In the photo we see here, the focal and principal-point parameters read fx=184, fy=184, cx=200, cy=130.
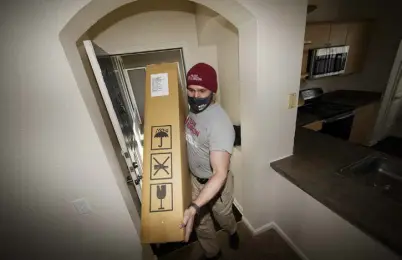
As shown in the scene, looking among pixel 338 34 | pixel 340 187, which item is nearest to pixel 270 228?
pixel 340 187

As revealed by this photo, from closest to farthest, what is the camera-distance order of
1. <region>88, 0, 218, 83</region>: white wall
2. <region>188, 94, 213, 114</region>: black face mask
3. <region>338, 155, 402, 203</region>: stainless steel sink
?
1. <region>188, 94, 213, 114</region>: black face mask
2. <region>338, 155, 402, 203</region>: stainless steel sink
3. <region>88, 0, 218, 83</region>: white wall

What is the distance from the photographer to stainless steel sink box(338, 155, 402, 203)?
4.35ft

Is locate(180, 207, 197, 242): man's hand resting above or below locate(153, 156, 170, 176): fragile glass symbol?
below

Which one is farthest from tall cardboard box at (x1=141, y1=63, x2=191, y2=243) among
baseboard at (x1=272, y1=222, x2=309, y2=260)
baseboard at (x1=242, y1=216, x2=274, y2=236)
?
baseboard at (x1=272, y1=222, x2=309, y2=260)

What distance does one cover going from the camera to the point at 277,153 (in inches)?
59.2

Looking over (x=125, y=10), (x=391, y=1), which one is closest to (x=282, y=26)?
(x=125, y=10)

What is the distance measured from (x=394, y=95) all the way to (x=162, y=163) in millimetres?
3163

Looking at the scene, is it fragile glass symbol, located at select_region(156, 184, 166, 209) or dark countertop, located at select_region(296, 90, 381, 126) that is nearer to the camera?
fragile glass symbol, located at select_region(156, 184, 166, 209)

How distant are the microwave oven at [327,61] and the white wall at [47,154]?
8.36ft

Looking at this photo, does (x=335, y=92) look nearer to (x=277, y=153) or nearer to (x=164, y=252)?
(x=277, y=153)

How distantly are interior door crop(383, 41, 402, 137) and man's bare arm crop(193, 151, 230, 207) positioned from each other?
2.68m

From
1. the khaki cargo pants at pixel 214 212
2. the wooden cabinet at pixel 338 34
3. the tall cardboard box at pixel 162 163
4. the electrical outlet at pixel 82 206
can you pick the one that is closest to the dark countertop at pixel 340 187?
the khaki cargo pants at pixel 214 212

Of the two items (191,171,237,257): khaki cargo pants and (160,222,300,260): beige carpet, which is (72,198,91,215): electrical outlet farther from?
(160,222,300,260): beige carpet

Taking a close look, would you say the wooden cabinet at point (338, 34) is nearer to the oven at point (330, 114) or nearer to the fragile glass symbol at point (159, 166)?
the oven at point (330, 114)
